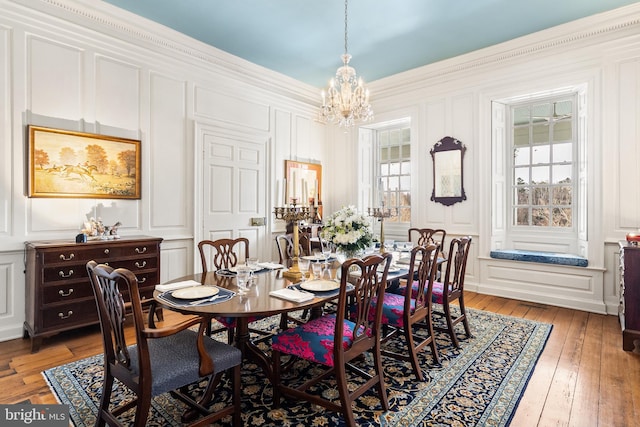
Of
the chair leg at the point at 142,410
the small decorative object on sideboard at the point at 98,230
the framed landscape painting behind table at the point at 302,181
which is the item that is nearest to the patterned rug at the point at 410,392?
the chair leg at the point at 142,410

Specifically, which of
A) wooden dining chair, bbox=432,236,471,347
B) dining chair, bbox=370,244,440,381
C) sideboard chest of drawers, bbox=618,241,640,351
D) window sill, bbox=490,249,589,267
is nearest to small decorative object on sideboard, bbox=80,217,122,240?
dining chair, bbox=370,244,440,381

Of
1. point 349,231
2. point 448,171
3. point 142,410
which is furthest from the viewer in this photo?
point 448,171

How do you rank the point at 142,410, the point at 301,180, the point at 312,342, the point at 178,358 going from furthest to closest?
the point at 301,180
the point at 312,342
the point at 178,358
the point at 142,410

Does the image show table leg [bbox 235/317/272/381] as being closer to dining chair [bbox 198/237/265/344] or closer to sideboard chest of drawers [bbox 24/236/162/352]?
dining chair [bbox 198/237/265/344]

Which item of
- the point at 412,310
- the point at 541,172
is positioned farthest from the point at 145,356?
the point at 541,172

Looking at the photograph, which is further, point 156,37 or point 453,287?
point 156,37

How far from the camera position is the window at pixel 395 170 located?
6047 mm

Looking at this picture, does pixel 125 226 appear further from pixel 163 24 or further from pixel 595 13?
pixel 595 13

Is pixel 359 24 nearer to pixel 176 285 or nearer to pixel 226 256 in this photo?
pixel 226 256

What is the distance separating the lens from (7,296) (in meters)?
3.19

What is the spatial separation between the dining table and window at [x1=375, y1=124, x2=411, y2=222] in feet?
11.8

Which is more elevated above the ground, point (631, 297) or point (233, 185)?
point (233, 185)

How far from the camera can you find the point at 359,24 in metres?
3.95

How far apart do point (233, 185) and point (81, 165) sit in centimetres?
190
